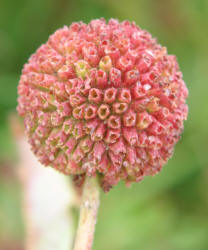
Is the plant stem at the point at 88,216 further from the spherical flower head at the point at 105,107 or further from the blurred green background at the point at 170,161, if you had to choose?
the blurred green background at the point at 170,161

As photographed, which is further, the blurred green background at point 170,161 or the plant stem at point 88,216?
the blurred green background at point 170,161

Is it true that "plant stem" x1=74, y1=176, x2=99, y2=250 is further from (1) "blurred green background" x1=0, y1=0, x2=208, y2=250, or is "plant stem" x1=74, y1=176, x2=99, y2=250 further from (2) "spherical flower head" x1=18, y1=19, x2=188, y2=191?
(1) "blurred green background" x1=0, y1=0, x2=208, y2=250

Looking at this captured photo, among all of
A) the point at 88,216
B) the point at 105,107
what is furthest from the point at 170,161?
the point at 105,107

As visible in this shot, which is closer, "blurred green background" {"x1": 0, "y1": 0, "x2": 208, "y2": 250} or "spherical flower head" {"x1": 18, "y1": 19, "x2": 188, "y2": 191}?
"spherical flower head" {"x1": 18, "y1": 19, "x2": 188, "y2": 191}

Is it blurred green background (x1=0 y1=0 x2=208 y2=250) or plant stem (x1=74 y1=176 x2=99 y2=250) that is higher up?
blurred green background (x1=0 y1=0 x2=208 y2=250)

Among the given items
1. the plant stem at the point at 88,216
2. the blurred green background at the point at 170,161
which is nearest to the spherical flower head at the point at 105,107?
the plant stem at the point at 88,216

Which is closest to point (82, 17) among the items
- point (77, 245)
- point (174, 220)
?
point (174, 220)

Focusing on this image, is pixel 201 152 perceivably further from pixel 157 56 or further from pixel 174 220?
pixel 157 56

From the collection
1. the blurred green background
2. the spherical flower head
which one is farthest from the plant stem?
the blurred green background
